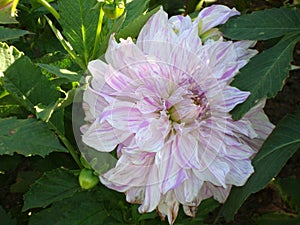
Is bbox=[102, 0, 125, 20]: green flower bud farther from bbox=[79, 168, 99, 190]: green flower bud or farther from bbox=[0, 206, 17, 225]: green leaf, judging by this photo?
bbox=[0, 206, 17, 225]: green leaf

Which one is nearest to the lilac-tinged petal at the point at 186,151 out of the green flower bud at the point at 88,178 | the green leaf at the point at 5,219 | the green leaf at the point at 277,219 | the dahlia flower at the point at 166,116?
the dahlia flower at the point at 166,116

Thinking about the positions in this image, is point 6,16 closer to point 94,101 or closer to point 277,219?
point 94,101

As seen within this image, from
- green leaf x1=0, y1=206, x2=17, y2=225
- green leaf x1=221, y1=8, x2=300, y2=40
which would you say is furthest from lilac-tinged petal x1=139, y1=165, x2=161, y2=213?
green leaf x1=0, y1=206, x2=17, y2=225

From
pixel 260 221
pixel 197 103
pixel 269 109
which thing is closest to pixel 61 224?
pixel 197 103

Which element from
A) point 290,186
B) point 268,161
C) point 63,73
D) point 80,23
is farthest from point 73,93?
point 290,186

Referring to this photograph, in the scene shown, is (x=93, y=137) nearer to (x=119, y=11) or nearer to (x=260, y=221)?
(x=119, y=11)

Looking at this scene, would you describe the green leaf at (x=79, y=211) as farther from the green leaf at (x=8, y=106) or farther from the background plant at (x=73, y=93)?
the green leaf at (x=8, y=106)
